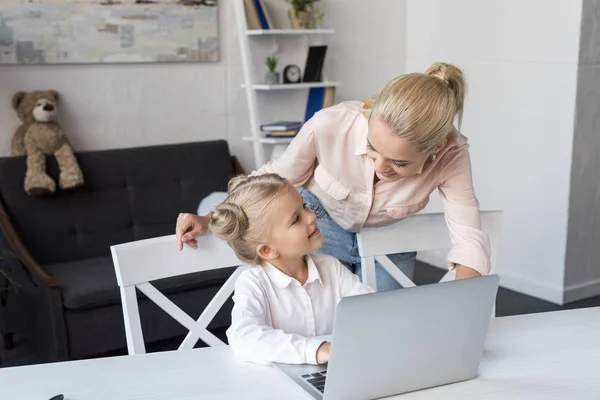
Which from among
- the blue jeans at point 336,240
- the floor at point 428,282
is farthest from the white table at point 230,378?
the floor at point 428,282

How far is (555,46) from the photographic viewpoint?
382cm

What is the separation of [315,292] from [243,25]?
249cm

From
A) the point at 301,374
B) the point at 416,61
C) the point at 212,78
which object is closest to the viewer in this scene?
the point at 301,374

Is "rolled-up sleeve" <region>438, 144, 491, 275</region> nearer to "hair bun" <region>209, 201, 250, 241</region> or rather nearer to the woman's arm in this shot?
the woman's arm

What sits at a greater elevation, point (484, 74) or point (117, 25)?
point (117, 25)

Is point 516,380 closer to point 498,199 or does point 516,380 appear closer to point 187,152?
point 187,152

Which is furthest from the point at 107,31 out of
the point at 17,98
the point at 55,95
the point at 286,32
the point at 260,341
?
the point at 260,341

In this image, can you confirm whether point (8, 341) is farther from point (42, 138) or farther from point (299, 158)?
point (299, 158)

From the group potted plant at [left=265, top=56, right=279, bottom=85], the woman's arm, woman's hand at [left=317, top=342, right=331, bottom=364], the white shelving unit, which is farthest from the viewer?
potted plant at [left=265, top=56, right=279, bottom=85]

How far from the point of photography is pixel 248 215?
161 cm

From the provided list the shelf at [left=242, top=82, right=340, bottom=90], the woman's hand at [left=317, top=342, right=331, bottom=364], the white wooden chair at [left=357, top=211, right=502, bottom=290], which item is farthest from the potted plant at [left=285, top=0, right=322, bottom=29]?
the woman's hand at [left=317, top=342, right=331, bottom=364]

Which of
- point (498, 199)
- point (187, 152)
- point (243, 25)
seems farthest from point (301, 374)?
point (498, 199)

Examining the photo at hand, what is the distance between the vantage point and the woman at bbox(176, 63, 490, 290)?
1585mm

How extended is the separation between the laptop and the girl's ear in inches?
12.3
